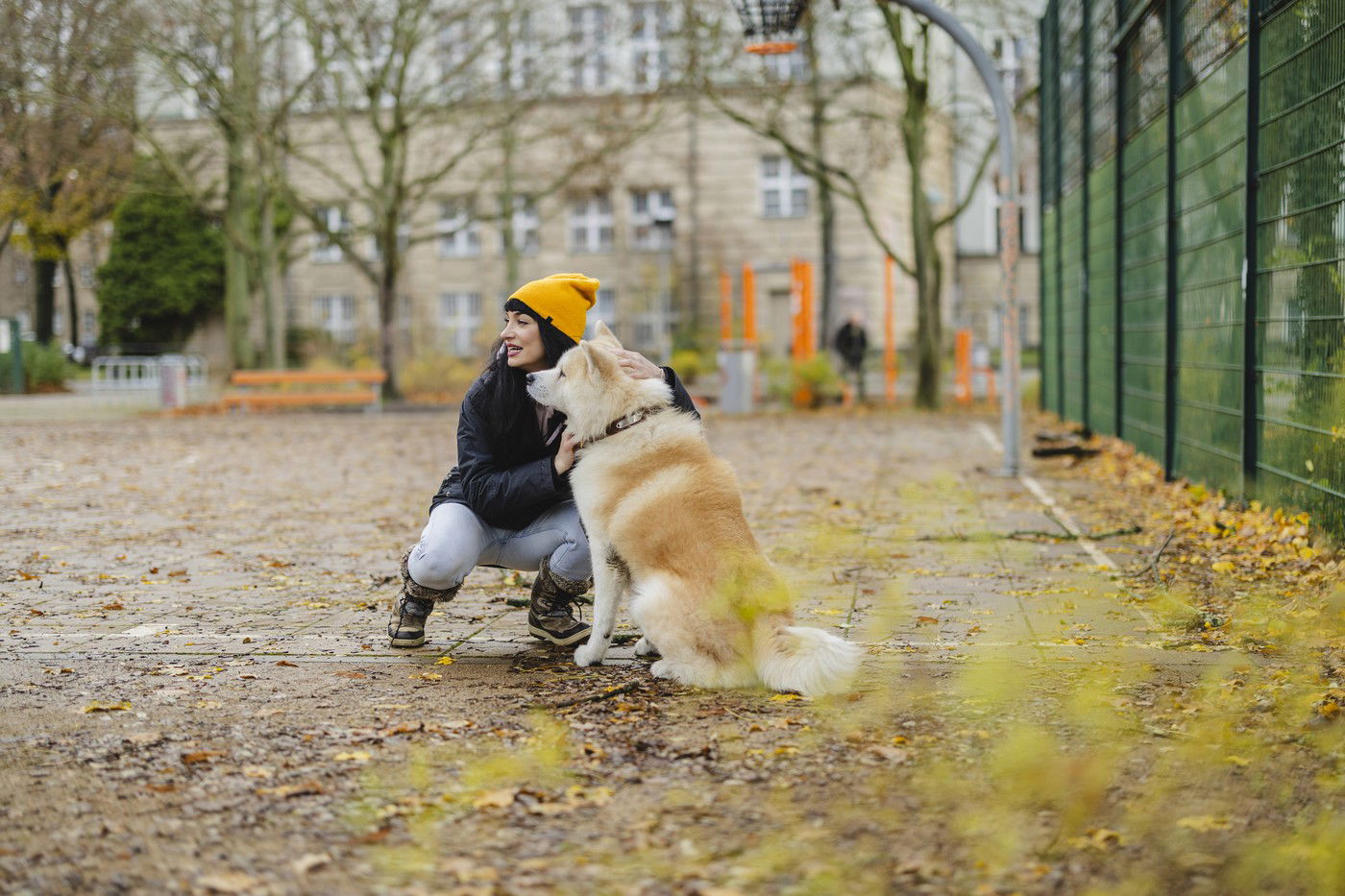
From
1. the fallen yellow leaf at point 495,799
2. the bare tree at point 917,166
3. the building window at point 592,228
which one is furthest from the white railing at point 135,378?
the fallen yellow leaf at point 495,799

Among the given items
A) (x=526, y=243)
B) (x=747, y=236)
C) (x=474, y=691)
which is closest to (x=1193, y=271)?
(x=474, y=691)

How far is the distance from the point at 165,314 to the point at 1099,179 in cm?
4008

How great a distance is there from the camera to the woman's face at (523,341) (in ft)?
18.9

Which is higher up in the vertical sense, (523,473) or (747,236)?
(747,236)

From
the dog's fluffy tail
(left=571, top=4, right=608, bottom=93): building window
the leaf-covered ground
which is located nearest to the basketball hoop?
the leaf-covered ground

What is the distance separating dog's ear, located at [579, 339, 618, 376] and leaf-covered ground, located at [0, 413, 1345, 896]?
44.9 inches

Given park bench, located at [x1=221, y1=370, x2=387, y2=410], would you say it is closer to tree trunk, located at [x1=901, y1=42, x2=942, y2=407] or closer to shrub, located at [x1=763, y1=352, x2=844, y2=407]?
shrub, located at [x1=763, y1=352, x2=844, y2=407]

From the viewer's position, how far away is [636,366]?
550 cm

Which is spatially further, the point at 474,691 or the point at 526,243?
the point at 526,243

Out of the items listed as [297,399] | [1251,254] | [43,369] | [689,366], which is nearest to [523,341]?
[1251,254]

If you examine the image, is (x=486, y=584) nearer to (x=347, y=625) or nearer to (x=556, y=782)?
(x=347, y=625)

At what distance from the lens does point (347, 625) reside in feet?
21.9

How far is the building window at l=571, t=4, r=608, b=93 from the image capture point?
29.4 meters

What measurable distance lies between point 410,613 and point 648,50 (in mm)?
26176
